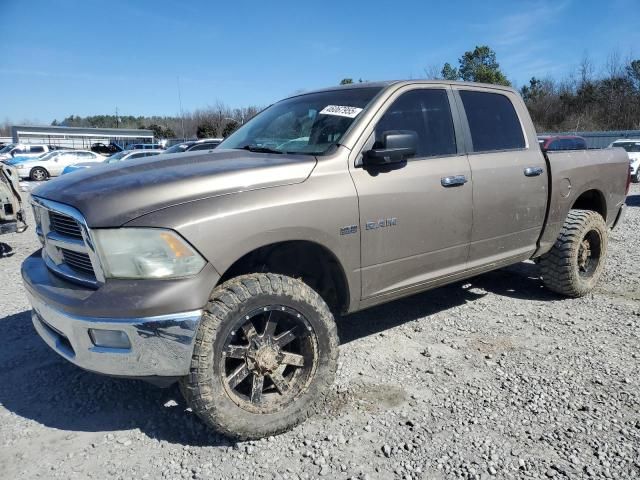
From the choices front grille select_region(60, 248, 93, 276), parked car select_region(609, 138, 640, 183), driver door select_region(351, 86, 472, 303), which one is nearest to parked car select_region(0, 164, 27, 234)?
front grille select_region(60, 248, 93, 276)

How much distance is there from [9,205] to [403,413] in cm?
664

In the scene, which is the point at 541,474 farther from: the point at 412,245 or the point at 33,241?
the point at 33,241

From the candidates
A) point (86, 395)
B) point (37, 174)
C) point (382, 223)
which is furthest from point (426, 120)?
point (37, 174)

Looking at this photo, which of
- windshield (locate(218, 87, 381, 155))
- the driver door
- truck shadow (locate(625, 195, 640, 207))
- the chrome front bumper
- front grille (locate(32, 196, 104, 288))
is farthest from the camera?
truck shadow (locate(625, 195, 640, 207))

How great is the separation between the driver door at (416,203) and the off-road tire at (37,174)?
25.8 meters

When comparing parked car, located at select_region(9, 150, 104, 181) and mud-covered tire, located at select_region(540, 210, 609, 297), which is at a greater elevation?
parked car, located at select_region(9, 150, 104, 181)

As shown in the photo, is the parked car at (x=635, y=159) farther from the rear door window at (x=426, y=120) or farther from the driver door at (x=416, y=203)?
the driver door at (x=416, y=203)

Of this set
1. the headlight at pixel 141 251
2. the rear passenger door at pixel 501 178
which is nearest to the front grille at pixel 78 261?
the headlight at pixel 141 251

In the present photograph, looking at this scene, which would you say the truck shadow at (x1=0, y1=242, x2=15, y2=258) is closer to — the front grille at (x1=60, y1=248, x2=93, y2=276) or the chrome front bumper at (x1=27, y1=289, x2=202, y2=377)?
the front grille at (x1=60, y1=248, x2=93, y2=276)

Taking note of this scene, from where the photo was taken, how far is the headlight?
2.24 m

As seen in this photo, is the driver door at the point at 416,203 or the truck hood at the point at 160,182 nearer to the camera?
the truck hood at the point at 160,182

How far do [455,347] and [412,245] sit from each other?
1.06 m

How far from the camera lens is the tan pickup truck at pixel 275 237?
2262 millimetres

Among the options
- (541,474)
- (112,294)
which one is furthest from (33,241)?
(541,474)
